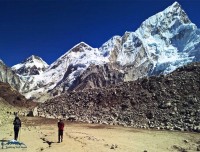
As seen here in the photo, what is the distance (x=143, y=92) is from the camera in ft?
199

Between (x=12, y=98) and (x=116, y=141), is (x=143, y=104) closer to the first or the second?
(x=116, y=141)

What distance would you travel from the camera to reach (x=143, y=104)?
57062 millimetres

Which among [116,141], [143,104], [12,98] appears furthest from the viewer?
[12,98]

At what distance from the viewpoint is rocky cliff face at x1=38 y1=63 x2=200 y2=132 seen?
51.0 m

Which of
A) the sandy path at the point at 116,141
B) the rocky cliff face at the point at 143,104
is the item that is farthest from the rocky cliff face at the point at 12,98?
the sandy path at the point at 116,141

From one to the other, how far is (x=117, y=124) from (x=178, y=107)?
8.95 metres

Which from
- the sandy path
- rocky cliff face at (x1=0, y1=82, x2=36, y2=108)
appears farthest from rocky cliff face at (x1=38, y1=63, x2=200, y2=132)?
rocky cliff face at (x1=0, y1=82, x2=36, y2=108)

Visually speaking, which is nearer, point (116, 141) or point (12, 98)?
point (116, 141)

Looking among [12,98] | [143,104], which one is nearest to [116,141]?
[143,104]

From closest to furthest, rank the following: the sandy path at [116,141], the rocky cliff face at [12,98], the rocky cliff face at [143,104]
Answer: the sandy path at [116,141], the rocky cliff face at [143,104], the rocky cliff face at [12,98]

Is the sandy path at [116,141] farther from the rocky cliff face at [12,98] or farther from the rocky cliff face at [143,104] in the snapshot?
the rocky cliff face at [12,98]

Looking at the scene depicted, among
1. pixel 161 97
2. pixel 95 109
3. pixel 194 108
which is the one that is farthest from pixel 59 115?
pixel 194 108

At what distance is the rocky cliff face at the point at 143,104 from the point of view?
51.0 metres

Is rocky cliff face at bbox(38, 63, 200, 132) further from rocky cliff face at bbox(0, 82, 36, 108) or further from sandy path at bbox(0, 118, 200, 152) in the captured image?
rocky cliff face at bbox(0, 82, 36, 108)
